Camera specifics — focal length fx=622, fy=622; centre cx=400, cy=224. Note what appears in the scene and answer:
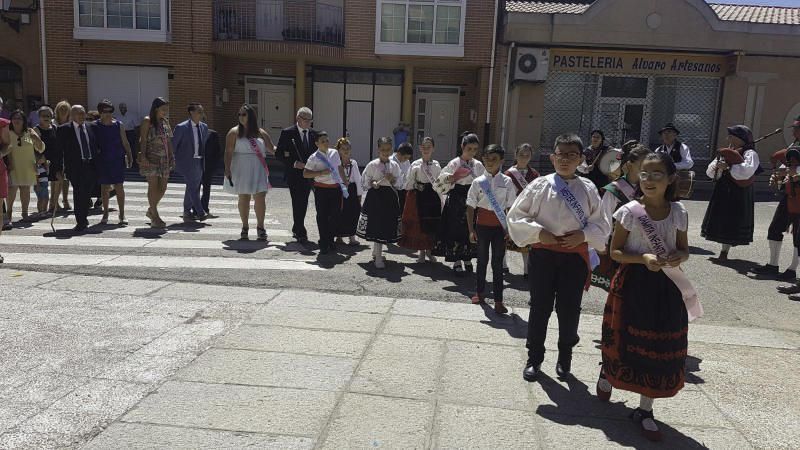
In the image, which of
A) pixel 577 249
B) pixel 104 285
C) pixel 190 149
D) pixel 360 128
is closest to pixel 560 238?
pixel 577 249

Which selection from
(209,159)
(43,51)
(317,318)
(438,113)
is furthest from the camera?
(438,113)

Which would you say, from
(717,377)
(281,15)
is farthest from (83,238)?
(281,15)

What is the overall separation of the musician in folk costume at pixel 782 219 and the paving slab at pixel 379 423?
6.10 metres

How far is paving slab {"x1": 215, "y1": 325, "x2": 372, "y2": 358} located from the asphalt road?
142cm

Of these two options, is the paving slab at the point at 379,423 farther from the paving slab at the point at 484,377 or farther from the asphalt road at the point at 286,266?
the asphalt road at the point at 286,266

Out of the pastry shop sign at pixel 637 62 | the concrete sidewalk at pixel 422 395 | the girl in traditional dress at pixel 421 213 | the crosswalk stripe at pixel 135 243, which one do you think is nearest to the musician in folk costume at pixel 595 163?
the girl in traditional dress at pixel 421 213

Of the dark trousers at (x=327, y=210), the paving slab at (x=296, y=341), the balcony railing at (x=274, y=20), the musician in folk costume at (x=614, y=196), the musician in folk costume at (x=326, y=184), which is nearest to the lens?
the paving slab at (x=296, y=341)

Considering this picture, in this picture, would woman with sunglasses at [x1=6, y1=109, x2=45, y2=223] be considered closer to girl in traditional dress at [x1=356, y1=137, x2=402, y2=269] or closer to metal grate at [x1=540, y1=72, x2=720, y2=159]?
girl in traditional dress at [x1=356, y1=137, x2=402, y2=269]

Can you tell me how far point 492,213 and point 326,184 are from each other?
2932mm

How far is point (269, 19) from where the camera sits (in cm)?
1998

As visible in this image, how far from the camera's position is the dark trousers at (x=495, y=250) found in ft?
18.5

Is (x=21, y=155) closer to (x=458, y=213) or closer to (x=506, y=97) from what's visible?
(x=458, y=213)

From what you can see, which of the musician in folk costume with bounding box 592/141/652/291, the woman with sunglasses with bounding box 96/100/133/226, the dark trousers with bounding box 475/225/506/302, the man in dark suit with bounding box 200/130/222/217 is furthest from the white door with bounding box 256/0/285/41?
the musician in folk costume with bounding box 592/141/652/291

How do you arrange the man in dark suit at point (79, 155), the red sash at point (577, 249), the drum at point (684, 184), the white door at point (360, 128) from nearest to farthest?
the drum at point (684, 184) → the red sash at point (577, 249) → the man in dark suit at point (79, 155) → the white door at point (360, 128)
